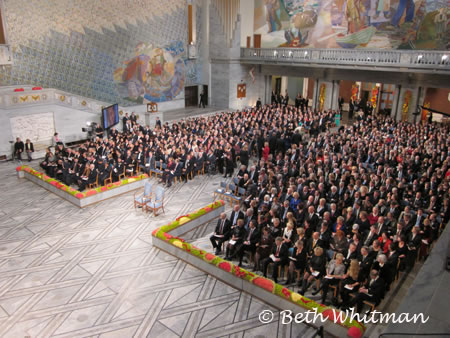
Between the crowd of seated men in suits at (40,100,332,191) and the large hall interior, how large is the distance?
9 cm

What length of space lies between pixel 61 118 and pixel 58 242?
1067 cm

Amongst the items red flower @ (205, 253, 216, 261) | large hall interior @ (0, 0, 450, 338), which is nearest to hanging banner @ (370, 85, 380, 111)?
large hall interior @ (0, 0, 450, 338)

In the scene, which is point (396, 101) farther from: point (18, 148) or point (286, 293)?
point (18, 148)

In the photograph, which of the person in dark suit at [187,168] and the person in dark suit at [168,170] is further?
the person in dark suit at [187,168]

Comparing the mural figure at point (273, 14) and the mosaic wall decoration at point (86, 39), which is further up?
the mural figure at point (273, 14)

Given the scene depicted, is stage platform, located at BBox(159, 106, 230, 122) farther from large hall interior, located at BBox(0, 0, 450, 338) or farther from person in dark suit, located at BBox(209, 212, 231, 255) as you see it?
person in dark suit, located at BBox(209, 212, 231, 255)

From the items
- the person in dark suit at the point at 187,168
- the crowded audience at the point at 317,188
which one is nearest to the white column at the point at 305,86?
the crowded audience at the point at 317,188

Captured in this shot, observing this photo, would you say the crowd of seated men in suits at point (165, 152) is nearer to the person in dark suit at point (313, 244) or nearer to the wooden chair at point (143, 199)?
the wooden chair at point (143, 199)

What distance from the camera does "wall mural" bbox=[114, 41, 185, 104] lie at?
23641 mm

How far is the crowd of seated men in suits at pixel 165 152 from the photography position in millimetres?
13328

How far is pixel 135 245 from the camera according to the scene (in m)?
9.23

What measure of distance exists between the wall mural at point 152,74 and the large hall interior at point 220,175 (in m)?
0.12

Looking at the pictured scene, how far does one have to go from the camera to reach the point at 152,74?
2492 centimetres

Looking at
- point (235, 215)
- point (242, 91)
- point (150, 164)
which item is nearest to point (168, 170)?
point (150, 164)
